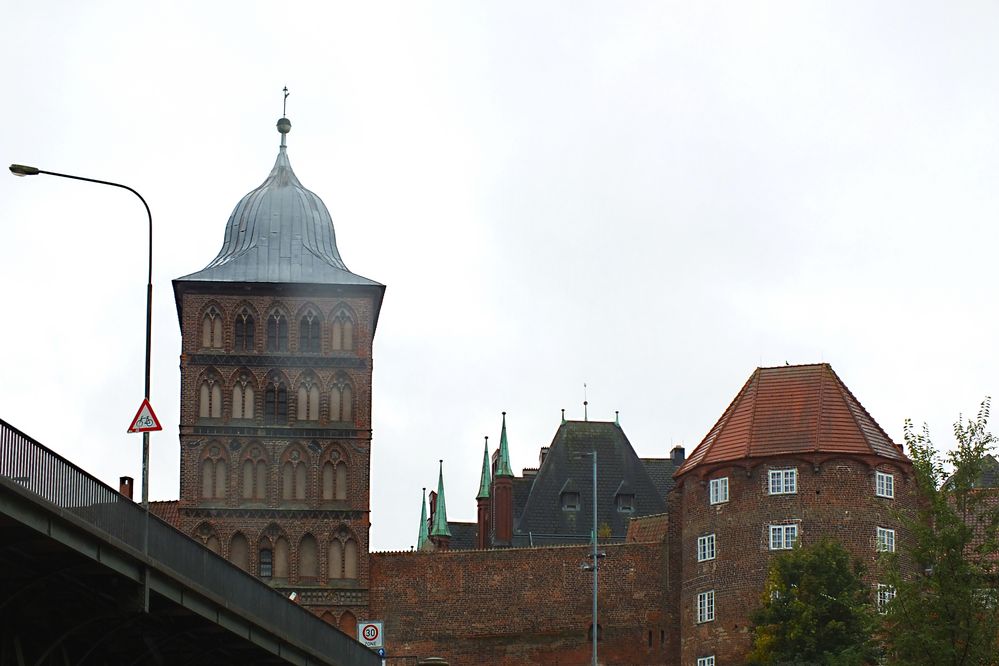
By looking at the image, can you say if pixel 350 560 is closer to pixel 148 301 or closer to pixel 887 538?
pixel 887 538

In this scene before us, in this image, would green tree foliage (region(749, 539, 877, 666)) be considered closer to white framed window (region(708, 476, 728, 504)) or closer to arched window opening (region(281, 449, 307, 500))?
white framed window (region(708, 476, 728, 504))

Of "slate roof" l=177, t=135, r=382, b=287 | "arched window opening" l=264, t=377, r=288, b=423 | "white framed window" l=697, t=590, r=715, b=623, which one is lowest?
"white framed window" l=697, t=590, r=715, b=623

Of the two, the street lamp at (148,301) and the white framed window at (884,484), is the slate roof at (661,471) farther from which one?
the street lamp at (148,301)

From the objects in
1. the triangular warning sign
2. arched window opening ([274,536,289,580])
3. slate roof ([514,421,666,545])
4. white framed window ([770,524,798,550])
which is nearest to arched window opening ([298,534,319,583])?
arched window opening ([274,536,289,580])

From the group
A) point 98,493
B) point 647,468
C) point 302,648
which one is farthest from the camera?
point 647,468

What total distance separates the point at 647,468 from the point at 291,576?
25.3 m

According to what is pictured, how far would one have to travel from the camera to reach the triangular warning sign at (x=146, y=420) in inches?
1742

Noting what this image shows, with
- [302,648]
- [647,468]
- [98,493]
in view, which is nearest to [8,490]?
[98,493]

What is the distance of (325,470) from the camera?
86.1 metres

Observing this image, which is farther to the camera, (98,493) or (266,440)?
(266,440)

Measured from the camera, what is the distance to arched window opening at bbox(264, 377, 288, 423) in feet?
282

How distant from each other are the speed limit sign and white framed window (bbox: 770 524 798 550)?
14.2 meters

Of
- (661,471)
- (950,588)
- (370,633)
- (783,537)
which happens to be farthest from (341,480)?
(950,588)

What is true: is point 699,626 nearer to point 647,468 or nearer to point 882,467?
point 882,467
